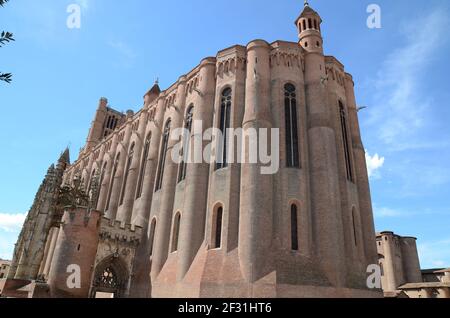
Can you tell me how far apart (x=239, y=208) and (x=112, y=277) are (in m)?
12.1

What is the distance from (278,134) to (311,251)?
756 cm

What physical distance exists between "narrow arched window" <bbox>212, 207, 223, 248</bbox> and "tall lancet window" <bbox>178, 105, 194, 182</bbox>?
5.11 m

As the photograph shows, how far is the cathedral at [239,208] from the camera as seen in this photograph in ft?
60.5

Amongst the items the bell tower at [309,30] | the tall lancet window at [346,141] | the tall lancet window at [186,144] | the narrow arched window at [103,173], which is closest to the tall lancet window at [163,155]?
the tall lancet window at [186,144]

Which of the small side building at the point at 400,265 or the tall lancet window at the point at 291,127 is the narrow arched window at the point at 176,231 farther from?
the small side building at the point at 400,265

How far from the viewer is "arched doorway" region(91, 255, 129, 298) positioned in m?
23.5

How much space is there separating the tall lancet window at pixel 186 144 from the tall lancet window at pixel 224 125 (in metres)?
3.00

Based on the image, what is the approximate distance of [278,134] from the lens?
71.6 feet

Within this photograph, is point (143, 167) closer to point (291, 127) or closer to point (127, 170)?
point (127, 170)

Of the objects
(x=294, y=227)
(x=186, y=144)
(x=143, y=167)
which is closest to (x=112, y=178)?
(x=143, y=167)

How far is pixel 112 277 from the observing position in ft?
82.4

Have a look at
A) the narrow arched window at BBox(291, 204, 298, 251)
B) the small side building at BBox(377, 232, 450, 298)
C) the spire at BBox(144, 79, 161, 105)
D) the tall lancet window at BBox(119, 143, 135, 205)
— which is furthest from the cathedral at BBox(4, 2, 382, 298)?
the small side building at BBox(377, 232, 450, 298)
